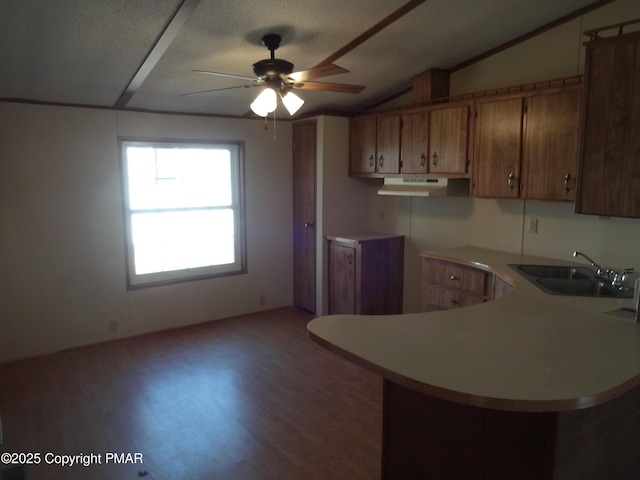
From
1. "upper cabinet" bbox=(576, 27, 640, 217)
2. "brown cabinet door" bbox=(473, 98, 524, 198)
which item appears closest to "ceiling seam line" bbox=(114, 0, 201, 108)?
"upper cabinet" bbox=(576, 27, 640, 217)

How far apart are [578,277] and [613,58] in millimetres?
1508

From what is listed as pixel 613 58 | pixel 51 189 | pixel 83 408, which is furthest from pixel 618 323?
pixel 51 189

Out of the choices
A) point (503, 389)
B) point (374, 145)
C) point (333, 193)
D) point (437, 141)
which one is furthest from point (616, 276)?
point (333, 193)

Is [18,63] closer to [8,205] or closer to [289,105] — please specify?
[8,205]

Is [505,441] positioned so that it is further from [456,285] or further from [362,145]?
[362,145]

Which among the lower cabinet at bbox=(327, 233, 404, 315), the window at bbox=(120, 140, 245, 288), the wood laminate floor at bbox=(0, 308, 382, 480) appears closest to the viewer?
the wood laminate floor at bbox=(0, 308, 382, 480)

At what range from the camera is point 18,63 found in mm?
3119

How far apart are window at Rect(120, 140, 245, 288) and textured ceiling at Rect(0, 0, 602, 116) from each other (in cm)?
61

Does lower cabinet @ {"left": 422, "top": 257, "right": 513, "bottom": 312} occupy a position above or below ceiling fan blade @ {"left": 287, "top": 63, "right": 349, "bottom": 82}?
below

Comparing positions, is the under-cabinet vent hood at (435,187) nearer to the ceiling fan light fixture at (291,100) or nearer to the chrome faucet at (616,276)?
the chrome faucet at (616,276)

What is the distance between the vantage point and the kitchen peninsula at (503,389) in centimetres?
141

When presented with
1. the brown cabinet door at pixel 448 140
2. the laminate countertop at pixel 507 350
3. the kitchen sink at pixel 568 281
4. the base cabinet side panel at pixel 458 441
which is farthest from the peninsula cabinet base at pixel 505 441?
the brown cabinet door at pixel 448 140

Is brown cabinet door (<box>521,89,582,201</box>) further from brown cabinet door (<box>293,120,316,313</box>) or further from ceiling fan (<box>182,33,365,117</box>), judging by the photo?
brown cabinet door (<box>293,120,316,313</box>)

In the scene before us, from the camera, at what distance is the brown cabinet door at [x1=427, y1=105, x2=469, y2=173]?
148 inches
